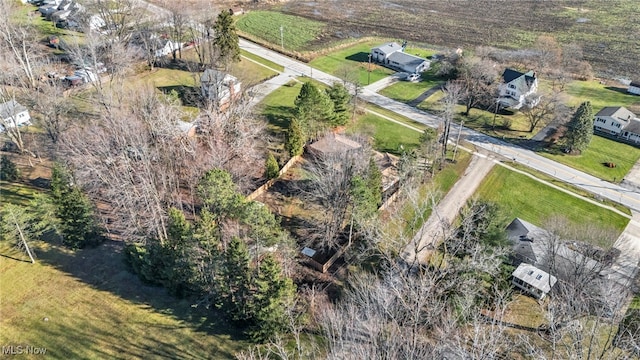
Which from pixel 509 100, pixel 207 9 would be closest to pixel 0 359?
pixel 207 9

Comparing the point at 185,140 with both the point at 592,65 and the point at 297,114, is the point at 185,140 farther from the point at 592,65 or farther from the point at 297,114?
the point at 592,65

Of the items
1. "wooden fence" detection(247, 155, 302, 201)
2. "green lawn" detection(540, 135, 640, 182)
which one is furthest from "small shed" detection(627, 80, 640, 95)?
"wooden fence" detection(247, 155, 302, 201)

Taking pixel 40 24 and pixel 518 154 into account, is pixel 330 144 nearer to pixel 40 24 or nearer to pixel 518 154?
pixel 518 154

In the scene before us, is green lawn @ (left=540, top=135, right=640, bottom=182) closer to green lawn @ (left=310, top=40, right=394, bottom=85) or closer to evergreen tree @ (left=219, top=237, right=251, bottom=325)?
green lawn @ (left=310, top=40, right=394, bottom=85)

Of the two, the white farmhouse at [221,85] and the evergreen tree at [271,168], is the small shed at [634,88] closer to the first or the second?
the evergreen tree at [271,168]

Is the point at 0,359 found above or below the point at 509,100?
below
